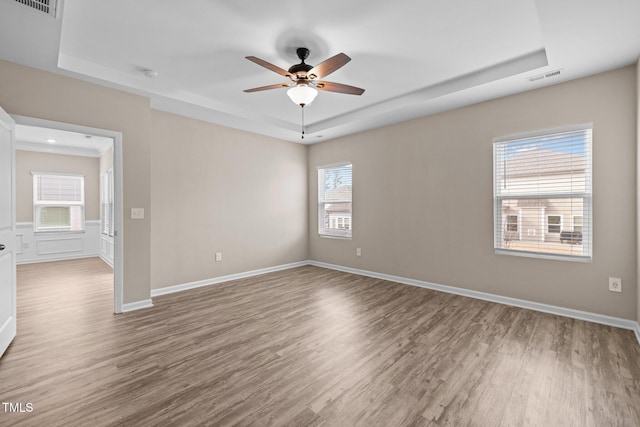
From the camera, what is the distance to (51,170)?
654cm

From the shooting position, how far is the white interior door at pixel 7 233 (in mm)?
2340

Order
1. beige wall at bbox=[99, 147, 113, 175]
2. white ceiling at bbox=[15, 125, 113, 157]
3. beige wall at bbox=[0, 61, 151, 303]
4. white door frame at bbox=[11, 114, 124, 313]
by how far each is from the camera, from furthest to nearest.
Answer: beige wall at bbox=[99, 147, 113, 175], white ceiling at bbox=[15, 125, 113, 157], white door frame at bbox=[11, 114, 124, 313], beige wall at bbox=[0, 61, 151, 303]

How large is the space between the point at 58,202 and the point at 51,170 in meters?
0.75

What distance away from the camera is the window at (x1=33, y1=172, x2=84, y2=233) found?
645 centimetres

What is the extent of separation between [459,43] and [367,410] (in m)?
3.11

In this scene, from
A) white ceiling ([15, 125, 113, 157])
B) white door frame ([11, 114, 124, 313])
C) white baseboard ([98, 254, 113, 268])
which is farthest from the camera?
white baseboard ([98, 254, 113, 268])

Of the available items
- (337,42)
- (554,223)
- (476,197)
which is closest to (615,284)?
(554,223)

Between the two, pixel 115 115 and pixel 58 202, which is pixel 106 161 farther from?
pixel 115 115

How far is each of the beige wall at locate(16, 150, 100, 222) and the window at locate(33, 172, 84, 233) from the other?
3.8 inches

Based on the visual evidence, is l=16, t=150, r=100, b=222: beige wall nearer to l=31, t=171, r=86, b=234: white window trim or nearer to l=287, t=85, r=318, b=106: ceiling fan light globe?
l=31, t=171, r=86, b=234: white window trim

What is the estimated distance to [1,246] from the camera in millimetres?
2314

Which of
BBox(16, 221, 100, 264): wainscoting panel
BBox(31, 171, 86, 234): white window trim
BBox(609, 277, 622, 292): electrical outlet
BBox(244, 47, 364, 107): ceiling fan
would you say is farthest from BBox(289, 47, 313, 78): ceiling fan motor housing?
BBox(31, 171, 86, 234): white window trim

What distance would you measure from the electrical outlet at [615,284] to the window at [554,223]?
64cm

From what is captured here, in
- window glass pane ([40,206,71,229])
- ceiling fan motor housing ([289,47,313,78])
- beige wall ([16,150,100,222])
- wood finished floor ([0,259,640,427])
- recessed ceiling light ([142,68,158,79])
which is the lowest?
wood finished floor ([0,259,640,427])
